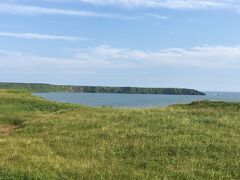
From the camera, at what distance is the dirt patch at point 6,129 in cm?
3106

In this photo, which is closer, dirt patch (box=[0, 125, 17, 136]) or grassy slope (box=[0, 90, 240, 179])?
grassy slope (box=[0, 90, 240, 179])

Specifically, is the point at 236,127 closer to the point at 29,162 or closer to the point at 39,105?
the point at 29,162

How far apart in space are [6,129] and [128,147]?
13429 mm

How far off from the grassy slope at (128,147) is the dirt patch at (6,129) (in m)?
0.73

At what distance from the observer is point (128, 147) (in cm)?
2261

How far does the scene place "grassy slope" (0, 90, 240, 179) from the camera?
1833 cm

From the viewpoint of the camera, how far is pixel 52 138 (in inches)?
1038

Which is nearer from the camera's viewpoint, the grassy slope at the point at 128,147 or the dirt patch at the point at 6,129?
the grassy slope at the point at 128,147

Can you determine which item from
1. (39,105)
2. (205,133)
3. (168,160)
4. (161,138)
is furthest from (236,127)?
(39,105)

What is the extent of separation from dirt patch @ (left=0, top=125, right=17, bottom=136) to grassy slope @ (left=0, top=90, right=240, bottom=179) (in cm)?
73

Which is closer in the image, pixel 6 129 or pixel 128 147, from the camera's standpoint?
pixel 128 147

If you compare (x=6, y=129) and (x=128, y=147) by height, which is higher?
(x=128, y=147)

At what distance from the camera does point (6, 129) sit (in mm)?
33625

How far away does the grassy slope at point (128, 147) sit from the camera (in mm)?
18328
